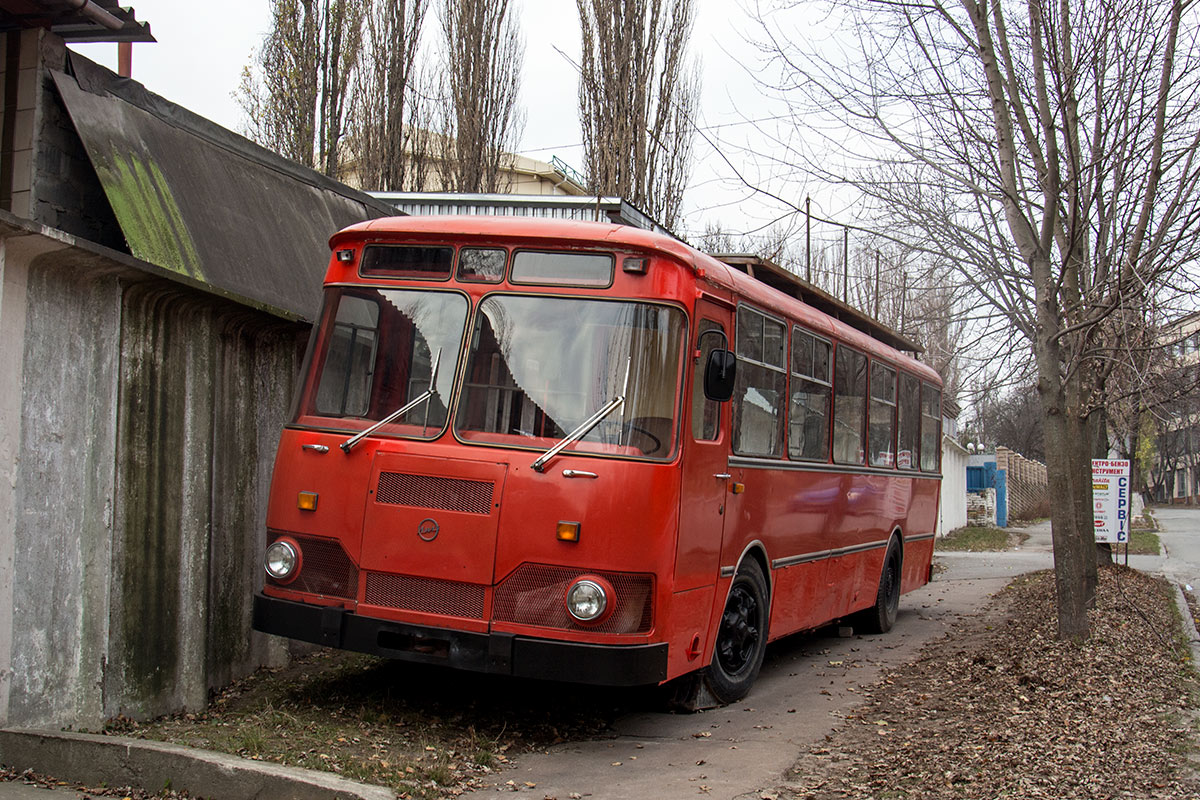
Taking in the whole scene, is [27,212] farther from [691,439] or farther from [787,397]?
[787,397]

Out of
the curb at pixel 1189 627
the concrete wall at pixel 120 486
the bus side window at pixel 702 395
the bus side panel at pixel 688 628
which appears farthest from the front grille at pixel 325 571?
the curb at pixel 1189 627

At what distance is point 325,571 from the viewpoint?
6832 mm

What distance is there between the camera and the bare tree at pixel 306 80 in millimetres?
21750

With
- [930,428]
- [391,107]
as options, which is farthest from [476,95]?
[930,428]

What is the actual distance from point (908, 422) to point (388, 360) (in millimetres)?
7885

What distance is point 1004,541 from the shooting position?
29594 mm

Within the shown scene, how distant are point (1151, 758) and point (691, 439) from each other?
3050 mm

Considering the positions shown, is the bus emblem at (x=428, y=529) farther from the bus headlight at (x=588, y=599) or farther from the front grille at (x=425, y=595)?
the bus headlight at (x=588, y=599)

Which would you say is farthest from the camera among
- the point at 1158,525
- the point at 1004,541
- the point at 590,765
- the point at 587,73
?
the point at 1158,525

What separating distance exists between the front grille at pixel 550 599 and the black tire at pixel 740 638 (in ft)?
4.74

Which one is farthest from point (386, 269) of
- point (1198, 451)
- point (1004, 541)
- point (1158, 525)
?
point (1198, 451)

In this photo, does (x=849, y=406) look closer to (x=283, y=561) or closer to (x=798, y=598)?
(x=798, y=598)

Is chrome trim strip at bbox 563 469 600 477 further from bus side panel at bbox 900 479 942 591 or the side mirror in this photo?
bus side panel at bbox 900 479 942 591

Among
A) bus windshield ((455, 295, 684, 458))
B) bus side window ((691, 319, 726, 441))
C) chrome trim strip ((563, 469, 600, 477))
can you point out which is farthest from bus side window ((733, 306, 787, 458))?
chrome trim strip ((563, 469, 600, 477))
